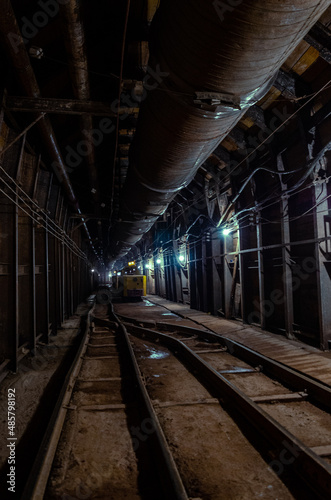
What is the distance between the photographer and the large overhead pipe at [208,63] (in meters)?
1.79

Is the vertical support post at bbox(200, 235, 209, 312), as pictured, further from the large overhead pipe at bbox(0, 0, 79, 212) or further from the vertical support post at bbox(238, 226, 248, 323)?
the large overhead pipe at bbox(0, 0, 79, 212)

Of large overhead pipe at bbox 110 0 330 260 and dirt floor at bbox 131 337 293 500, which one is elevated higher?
large overhead pipe at bbox 110 0 330 260

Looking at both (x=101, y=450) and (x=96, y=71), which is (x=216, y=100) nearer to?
(x=101, y=450)

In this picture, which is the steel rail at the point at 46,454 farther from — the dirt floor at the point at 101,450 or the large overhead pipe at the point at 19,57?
the large overhead pipe at the point at 19,57

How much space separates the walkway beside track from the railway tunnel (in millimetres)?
57

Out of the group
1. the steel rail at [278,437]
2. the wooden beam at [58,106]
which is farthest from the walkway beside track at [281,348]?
the wooden beam at [58,106]

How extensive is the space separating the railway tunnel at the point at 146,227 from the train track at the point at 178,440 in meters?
0.02

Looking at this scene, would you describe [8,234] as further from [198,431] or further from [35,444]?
[198,431]

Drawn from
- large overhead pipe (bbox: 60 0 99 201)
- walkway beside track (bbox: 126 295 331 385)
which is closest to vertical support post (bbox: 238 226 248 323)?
walkway beside track (bbox: 126 295 331 385)

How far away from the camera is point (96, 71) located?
5340mm

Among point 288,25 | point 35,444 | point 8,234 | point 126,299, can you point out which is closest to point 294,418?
point 35,444

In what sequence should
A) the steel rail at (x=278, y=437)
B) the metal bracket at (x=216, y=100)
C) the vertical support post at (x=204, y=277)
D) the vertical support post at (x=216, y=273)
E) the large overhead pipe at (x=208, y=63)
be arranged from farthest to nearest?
1. the vertical support post at (x=204, y=277)
2. the vertical support post at (x=216, y=273)
3. the metal bracket at (x=216, y=100)
4. the steel rail at (x=278, y=437)
5. the large overhead pipe at (x=208, y=63)

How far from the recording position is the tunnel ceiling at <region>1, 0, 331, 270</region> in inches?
146

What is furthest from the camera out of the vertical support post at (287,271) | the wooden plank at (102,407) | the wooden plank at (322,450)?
the vertical support post at (287,271)
